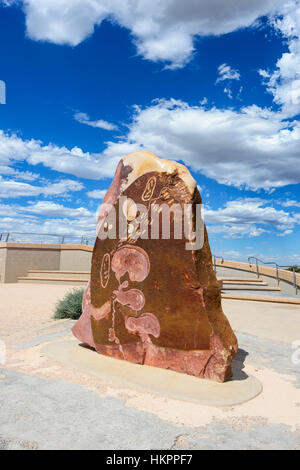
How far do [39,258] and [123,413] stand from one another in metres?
17.7

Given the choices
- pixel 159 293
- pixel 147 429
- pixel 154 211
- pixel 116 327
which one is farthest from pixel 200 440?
pixel 154 211

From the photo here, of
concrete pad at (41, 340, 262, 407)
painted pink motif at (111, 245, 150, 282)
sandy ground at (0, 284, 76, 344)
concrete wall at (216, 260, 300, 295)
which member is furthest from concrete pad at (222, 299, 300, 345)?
concrete wall at (216, 260, 300, 295)

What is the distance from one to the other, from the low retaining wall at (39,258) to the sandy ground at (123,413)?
47.2 ft

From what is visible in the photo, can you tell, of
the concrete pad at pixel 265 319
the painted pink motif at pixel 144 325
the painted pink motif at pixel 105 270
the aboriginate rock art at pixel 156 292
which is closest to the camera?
the aboriginate rock art at pixel 156 292

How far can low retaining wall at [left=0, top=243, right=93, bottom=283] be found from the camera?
18.4 m

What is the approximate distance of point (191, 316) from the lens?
4.05 metres

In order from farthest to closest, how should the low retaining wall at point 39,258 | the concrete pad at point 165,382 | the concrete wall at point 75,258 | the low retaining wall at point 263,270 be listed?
the concrete wall at point 75,258, the low retaining wall at point 39,258, the low retaining wall at point 263,270, the concrete pad at point 165,382

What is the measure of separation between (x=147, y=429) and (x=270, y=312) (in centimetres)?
723

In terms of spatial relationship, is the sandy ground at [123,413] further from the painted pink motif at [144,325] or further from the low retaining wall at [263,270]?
the low retaining wall at [263,270]

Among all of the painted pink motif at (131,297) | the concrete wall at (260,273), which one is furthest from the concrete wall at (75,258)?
the painted pink motif at (131,297)

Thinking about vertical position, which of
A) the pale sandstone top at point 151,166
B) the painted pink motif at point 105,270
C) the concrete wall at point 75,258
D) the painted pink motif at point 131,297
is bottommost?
the painted pink motif at point 131,297

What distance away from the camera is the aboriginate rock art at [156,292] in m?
4.01

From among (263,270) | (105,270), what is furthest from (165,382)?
(263,270)

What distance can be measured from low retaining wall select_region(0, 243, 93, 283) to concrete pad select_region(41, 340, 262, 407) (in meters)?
15.0
